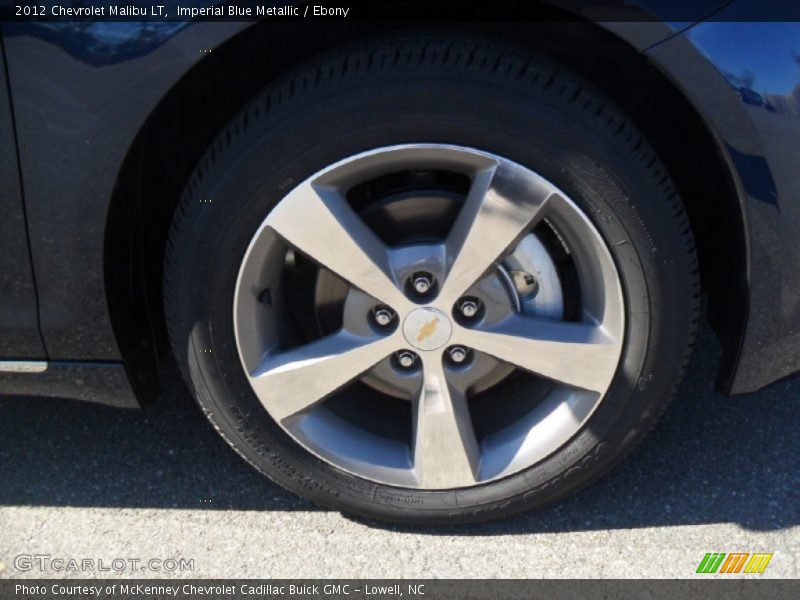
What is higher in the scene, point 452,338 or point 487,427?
point 452,338

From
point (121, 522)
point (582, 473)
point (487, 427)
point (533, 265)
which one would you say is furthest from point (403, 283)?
point (121, 522)

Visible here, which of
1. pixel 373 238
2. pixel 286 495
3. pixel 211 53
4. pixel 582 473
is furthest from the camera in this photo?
pixel 286 495

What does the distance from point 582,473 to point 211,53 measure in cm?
119

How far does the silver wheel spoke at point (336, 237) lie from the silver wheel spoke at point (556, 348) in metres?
0.21

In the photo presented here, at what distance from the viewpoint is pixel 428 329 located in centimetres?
190

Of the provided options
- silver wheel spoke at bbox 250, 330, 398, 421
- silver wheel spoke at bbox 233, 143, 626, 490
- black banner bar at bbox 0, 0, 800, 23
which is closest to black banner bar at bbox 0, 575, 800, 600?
silver wheel spoke at bbox 233, 143, 626, 490

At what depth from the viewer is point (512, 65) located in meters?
1.74

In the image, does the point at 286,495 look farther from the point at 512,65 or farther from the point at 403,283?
the point at 512,65

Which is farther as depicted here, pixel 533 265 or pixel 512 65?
pixel 533 265

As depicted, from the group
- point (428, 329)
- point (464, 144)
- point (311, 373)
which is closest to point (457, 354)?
point (428, 329)

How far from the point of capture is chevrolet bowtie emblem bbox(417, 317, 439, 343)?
6.22 ft

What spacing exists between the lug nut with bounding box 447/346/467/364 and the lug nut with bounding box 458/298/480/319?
81 mm

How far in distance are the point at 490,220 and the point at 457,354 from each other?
33 cm

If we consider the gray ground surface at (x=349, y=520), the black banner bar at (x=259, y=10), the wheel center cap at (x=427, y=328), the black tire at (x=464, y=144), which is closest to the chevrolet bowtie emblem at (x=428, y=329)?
the wheel center cap at (x=427, y=328)
